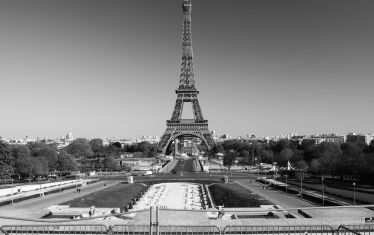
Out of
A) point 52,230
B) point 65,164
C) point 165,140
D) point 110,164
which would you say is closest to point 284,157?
point 165,140

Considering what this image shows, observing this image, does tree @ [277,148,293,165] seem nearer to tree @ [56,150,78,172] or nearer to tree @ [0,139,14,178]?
tree @ [56,150,78,172]

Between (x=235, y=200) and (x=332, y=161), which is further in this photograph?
(x=332, y=161)

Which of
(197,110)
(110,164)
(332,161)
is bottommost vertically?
(110,164)

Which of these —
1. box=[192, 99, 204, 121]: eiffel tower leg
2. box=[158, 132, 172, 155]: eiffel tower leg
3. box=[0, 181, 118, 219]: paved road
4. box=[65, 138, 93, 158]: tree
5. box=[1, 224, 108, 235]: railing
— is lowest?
box=[0, 181, 118, 219]: paved road

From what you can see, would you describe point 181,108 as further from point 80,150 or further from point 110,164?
point 80,150

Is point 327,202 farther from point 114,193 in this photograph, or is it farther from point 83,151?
point 83,151

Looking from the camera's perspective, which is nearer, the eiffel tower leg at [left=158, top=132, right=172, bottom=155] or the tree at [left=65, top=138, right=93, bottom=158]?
the eiffel tower leg at [left=158, top=132, right=172, bottom=155]

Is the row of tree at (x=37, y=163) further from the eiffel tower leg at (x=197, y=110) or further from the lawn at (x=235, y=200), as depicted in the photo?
the lawn at (x=235, y=200)

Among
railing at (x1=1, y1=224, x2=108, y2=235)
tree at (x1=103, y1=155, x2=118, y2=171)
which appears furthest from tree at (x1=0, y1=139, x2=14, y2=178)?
railing at (x1=1, y1=224, x2=108, y2=235)

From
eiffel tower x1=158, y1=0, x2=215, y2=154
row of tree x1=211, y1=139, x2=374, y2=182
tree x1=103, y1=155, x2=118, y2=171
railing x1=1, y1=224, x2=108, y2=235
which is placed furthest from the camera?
eiffel tower x1=158, y1=0, x2=215, y2=154
